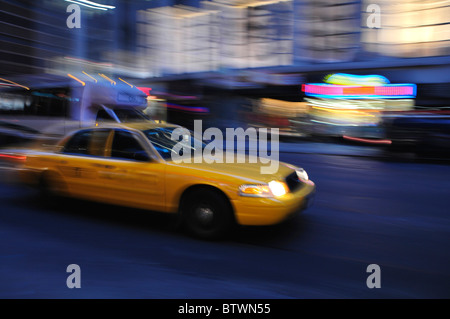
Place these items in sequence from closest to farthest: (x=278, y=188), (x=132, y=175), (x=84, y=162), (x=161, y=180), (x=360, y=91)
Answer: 1. (x=278, y=188)
2. (x=161, y=180)
3. (x=132, y=175)
4. (x=84, y=162)
5. (x=360, y=91)

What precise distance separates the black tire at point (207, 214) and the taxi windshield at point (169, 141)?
68 centimetres

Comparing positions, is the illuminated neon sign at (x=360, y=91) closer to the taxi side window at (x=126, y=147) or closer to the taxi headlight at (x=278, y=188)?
the taxi headlight at (x=278, y=188)

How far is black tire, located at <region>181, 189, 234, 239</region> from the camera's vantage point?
15.0ft

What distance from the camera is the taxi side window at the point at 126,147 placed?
5078mm

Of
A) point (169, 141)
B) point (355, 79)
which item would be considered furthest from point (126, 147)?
point (355, 79)

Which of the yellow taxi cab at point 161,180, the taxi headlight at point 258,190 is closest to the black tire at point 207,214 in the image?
the yellow taxi cab at point 161,180

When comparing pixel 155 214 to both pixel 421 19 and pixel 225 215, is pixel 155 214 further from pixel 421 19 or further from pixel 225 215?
pixel 421 19

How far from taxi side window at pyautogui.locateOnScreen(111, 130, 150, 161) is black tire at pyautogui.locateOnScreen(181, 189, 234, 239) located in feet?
2.85

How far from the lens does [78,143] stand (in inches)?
225

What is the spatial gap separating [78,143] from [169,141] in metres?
1.35

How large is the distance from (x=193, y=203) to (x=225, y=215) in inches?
17.3

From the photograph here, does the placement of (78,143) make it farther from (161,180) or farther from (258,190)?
(258,190)

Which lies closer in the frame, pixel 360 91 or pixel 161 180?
pixel 161 180

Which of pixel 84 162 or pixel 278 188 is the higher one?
pixel 84 162
